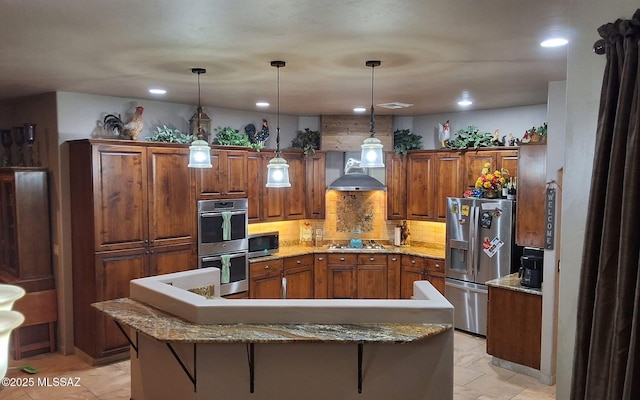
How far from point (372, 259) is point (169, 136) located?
10.9ft

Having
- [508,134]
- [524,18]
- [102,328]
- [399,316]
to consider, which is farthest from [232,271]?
[524,18]

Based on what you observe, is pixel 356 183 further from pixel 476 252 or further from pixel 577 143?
pixel 577 143

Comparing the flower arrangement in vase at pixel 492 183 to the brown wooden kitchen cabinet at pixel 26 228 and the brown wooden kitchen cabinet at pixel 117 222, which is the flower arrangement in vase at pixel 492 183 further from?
the brown wooden kitchen cabinet at pixel 26 228

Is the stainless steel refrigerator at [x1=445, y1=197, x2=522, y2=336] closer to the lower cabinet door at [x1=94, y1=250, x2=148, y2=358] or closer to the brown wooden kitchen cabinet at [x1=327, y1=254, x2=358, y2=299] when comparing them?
the brown wooden kitchen cabinet at [x1=327, y1=254, x2=358, y2=299]

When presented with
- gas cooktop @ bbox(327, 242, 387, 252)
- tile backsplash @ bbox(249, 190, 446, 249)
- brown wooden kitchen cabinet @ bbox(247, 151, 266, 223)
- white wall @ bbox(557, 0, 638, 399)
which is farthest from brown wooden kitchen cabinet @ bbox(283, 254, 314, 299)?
white wall @ bbox(557, 0, 638, 399)

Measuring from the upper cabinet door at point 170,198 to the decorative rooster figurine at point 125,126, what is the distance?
28 cm

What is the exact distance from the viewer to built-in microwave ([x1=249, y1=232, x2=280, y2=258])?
6680 millimetres

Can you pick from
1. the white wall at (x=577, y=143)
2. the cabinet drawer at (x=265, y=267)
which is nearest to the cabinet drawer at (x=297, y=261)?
the cabinet drawer at (x=265, y=267)

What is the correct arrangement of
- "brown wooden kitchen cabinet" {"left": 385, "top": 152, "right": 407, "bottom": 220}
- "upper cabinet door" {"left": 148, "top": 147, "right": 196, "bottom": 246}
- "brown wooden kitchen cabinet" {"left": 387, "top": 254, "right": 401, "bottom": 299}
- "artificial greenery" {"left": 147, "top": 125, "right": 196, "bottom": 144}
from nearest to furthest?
"upper cabinet door" {"left": 148, "top": 147, "right": 196, "bottom": 246} → "artificial greenery" {"left": 147, "top": 125, "right": 196, "bottom": 144} → "brown wooden kitchen cabinet" {"left": 387, "top": 254, "right": 401, "bottom": 299} → "brown wooden kitchen cabinet" {"left": 385, "top": 152, "right": 407, "bottom": 220}

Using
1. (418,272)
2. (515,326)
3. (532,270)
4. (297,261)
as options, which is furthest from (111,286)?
(532,270)

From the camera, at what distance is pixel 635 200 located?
1748 millimetres

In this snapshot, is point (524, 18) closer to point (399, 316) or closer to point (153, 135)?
point (399, 316)

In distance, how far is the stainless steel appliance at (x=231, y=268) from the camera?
605 cm

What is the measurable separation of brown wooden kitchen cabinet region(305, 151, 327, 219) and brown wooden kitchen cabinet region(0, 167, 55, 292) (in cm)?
347
